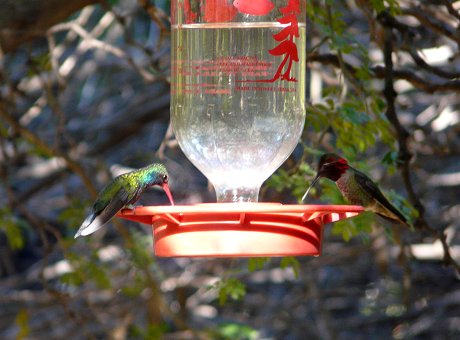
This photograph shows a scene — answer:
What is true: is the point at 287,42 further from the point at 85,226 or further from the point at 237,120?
the point at 85,226

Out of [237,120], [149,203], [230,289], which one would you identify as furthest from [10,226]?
[237,120]

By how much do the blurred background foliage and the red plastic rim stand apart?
2501mm

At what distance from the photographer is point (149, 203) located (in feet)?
24.8

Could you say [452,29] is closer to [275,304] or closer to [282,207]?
[282,207]

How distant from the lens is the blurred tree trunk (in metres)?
5.24

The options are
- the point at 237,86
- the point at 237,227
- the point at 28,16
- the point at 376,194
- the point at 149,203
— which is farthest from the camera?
the point at 149,203

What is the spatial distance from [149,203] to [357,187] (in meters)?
4.11

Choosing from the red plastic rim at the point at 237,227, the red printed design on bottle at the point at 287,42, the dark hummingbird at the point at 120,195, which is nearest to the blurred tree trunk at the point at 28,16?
the dark hummingbird at the point at 120,195

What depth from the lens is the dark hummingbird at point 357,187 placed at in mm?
3498

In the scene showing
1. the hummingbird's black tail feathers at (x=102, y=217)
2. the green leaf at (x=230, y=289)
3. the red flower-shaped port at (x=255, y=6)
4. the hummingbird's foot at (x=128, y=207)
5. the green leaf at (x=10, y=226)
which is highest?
the red flower-shaped port at (x=255, y=6)

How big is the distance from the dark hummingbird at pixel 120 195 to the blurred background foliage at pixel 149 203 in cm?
211

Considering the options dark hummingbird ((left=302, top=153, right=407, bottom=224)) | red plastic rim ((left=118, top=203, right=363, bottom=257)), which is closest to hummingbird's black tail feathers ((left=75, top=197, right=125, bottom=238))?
red plastic rim ((left=118, top=203, right=363, bottom=257))

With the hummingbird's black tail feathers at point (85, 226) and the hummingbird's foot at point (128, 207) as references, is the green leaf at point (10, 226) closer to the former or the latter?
the hummingbird's black tail feathers at point (85, 226)

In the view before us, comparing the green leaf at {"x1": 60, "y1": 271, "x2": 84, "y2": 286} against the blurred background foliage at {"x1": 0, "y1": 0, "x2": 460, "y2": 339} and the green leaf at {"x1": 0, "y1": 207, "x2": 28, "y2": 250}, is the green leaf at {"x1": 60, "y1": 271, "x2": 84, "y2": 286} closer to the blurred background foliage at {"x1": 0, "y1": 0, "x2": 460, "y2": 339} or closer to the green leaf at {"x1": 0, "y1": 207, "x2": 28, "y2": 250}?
the blurred background foliage at {"x1": 0, "y1": 0, "x2": 460, "y2": 339}
